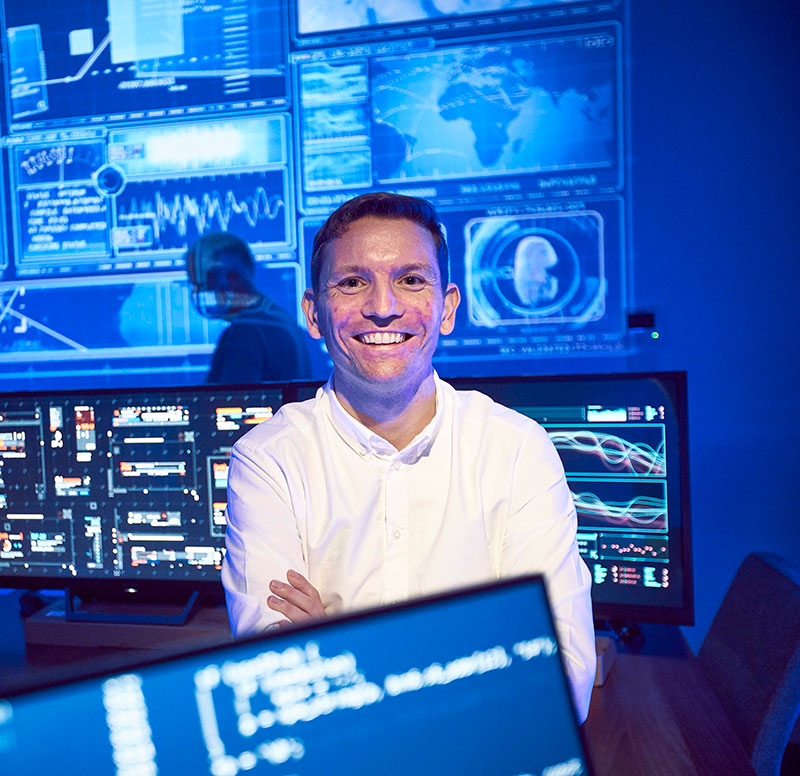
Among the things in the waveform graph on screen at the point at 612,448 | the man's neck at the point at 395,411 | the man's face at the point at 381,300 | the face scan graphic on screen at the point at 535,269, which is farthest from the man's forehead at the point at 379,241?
the face scan graphic on screen at the point at 535,269

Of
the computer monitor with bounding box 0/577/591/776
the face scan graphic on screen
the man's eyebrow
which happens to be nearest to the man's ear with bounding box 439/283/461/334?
the man's eyebrow

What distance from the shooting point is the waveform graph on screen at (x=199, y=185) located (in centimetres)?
251

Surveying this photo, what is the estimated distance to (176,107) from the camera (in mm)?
2559

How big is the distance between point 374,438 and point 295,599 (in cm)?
30

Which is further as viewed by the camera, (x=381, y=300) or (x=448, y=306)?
(x=448, y=306)

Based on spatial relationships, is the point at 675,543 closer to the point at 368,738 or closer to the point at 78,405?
the point at 368,738

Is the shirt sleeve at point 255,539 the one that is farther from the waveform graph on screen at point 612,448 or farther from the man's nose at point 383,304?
the waveform graph on screen at point 612,448

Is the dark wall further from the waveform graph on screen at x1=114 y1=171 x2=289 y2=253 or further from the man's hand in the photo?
the man's hand

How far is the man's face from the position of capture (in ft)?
3.66

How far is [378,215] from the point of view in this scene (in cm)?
113

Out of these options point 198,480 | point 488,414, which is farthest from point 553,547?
point 198,480

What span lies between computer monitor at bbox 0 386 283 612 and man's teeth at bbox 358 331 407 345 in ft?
1.15

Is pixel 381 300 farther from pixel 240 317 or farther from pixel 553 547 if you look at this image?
pixel 240 317

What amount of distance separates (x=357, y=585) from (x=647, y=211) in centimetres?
169
